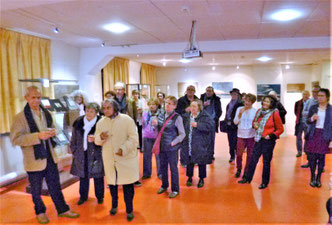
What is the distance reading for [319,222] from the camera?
3014 mm

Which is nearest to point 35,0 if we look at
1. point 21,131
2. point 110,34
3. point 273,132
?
Answer: point 21,131

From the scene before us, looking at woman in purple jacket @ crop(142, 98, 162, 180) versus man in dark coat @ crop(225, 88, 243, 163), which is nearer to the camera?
woman in purple jacket @ crop(142, 98, 162, 180)

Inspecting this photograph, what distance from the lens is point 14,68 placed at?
454 centimetres

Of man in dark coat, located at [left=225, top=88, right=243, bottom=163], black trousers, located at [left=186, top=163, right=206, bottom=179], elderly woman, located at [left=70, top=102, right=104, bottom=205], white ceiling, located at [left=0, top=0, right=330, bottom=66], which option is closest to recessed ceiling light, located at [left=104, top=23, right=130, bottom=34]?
white ceiling, located at [left=0, top=0, right=330, bottom=66]

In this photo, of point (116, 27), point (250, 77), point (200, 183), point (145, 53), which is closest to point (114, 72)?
point (145, 53)

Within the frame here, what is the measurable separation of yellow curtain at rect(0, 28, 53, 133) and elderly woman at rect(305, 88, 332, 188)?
4.50m

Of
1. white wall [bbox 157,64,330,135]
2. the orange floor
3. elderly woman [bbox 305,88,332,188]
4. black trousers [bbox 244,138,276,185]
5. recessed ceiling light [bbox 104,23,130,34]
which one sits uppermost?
recessed ceiling light [bbox 104,23,130,34]

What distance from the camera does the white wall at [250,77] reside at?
10.4 metres

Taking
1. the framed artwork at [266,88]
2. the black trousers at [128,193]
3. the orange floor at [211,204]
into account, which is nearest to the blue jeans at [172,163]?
the orange floor at [211,204]

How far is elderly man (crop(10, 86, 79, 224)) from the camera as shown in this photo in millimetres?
2779

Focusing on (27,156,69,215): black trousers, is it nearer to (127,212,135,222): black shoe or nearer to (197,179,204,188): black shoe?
(127,212,135,222): black shoe

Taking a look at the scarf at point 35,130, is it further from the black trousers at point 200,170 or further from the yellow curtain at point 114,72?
the yellow curtain at point 114,72

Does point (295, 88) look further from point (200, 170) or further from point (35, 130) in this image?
point (35, 130)

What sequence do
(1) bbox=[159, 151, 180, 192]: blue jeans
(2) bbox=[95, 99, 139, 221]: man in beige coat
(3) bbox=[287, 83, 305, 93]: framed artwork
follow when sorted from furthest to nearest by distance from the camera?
1. (3) bbox=[287, 83, 305, 93]: framed artwork
2. (1) bbox=[159, 151, 180, 192]: blue jeans
3. (2) bbox=[95, 99, 139, 221]: man in beige coat
